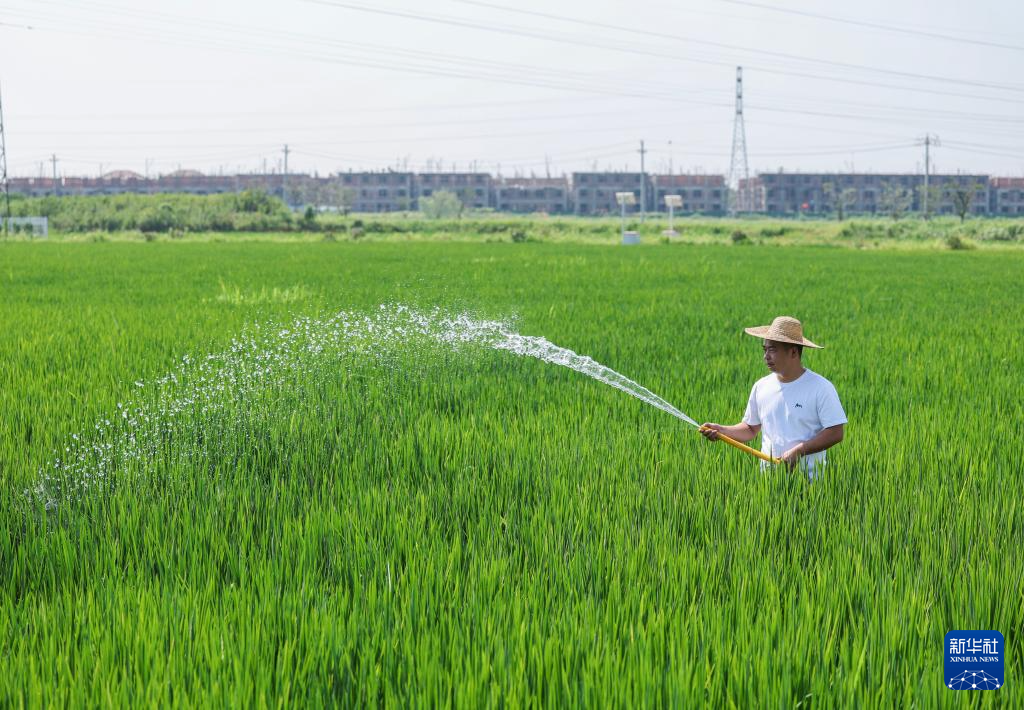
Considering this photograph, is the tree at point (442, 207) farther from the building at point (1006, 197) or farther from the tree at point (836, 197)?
the building at point (1006, 197)

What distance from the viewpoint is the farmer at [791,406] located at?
371 centimetres

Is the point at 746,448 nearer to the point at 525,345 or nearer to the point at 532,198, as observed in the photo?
the point at 525,345

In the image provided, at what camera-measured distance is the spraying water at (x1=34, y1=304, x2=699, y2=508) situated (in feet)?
15.0

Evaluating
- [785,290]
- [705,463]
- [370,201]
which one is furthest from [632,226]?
[370,201]

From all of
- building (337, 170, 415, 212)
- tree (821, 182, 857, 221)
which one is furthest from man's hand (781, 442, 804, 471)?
building (337, 170, 415, 212)

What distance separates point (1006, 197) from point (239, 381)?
145 metres

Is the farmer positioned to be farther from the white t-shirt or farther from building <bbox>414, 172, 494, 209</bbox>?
building <bbox>414, 172, 494, 209</bbox>

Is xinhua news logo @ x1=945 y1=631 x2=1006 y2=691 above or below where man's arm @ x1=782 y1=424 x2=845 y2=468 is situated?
below

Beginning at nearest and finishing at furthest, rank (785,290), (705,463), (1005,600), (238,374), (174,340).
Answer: (1005,600) → (705,463) → (238,374) → (174,340) → (785,290)

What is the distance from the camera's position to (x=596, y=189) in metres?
136

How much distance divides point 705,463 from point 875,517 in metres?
0.85

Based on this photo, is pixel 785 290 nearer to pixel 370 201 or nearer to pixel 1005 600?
pixel 1005 600

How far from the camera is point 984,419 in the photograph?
567 centimetres

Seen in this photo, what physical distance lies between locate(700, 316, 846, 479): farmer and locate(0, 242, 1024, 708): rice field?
0.19 meters
